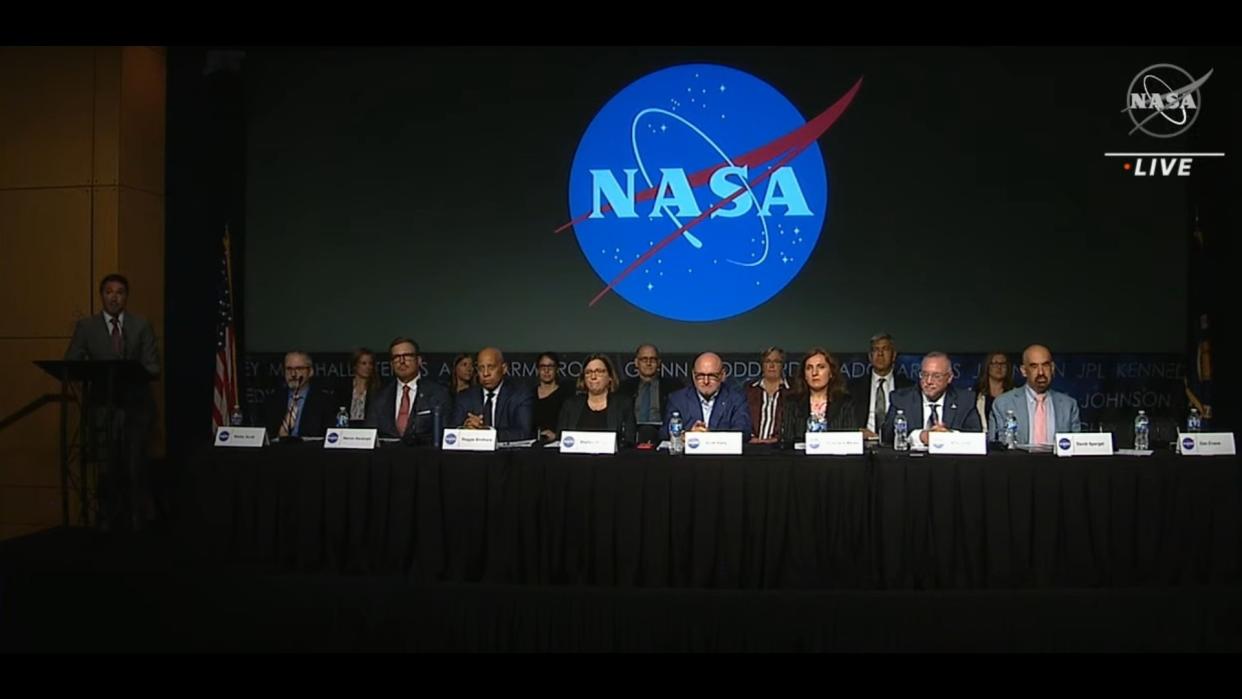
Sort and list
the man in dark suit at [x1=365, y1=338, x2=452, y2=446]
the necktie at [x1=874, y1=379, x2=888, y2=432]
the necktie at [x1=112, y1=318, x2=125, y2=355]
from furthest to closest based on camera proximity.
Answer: the necktie at [x1=112, y1=318, x2=125, y2=355] < the necktie at [x1=874, y1=379, x2=888, y2=432] < the man in dark suit at [x1=365, y1=338, x2=452, y2=446]

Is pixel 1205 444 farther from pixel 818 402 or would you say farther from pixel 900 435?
pixel 818 402

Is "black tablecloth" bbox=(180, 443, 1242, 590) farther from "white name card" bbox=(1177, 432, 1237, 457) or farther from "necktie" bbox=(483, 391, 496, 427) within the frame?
"necktie" bbox=(483, 391, 496, 427)

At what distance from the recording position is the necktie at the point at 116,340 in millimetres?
5070

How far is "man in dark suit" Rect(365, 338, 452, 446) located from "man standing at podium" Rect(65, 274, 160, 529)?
1442mm

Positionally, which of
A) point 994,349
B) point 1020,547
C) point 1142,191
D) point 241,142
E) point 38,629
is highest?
point 241,142

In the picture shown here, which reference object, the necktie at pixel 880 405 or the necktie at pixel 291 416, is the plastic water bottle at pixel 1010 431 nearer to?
the necktie at pixel 880 405

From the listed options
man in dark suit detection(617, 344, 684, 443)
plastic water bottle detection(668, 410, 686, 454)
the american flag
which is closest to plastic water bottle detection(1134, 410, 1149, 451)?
plastic water bottle detection(668, 410, 686, 454)

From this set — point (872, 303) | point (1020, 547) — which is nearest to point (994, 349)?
point (872, 303)

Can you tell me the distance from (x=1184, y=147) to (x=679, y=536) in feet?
15.3

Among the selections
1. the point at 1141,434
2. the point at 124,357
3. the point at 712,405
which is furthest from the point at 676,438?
the point at 124,357

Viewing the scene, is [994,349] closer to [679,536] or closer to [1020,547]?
[1020,547]

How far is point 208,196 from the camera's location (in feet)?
20.4

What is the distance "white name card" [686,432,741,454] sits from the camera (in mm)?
3514

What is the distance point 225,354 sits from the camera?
231 inches
